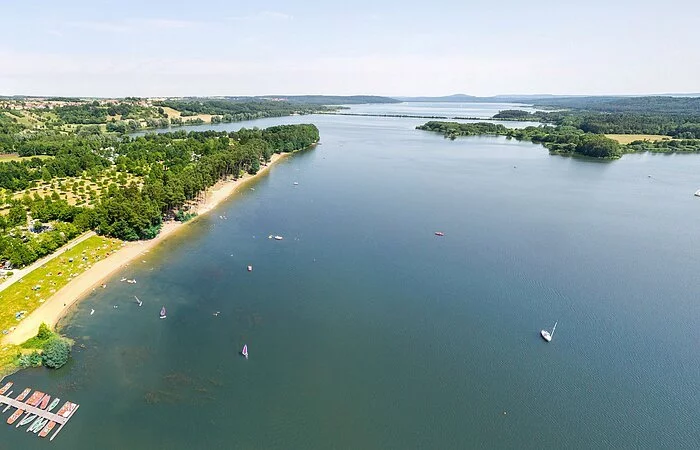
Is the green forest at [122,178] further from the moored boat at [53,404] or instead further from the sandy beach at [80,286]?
the moored boat at [53,404]

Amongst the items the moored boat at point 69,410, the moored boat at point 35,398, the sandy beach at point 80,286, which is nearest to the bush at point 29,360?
the sandy beach at point 80,286

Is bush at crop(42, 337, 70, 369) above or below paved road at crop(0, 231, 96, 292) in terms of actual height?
below

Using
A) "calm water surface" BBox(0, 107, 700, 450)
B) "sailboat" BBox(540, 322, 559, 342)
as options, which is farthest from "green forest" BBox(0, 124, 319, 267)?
"sailboat" BBox(540, 322, 559, 342)

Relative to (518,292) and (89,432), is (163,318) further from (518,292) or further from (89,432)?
(518,292)

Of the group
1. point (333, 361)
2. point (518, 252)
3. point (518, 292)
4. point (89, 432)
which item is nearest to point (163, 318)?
point (89, 432)

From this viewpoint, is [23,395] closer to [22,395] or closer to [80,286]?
[22,395]

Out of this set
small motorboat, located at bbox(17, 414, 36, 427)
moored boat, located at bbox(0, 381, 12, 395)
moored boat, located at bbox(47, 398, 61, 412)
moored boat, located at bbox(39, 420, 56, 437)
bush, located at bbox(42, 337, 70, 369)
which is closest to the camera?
moored boat, located at bbox(39, 420, 56, 437)

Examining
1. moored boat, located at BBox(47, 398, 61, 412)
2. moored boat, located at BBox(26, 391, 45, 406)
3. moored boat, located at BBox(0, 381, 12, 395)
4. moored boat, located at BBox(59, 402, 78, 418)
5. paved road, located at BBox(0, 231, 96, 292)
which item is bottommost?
moored boat, located at BBox(59, 402, 78, 418)

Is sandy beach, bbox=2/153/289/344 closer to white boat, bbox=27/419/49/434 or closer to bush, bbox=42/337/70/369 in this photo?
bush, bbox=42/337/70/369
